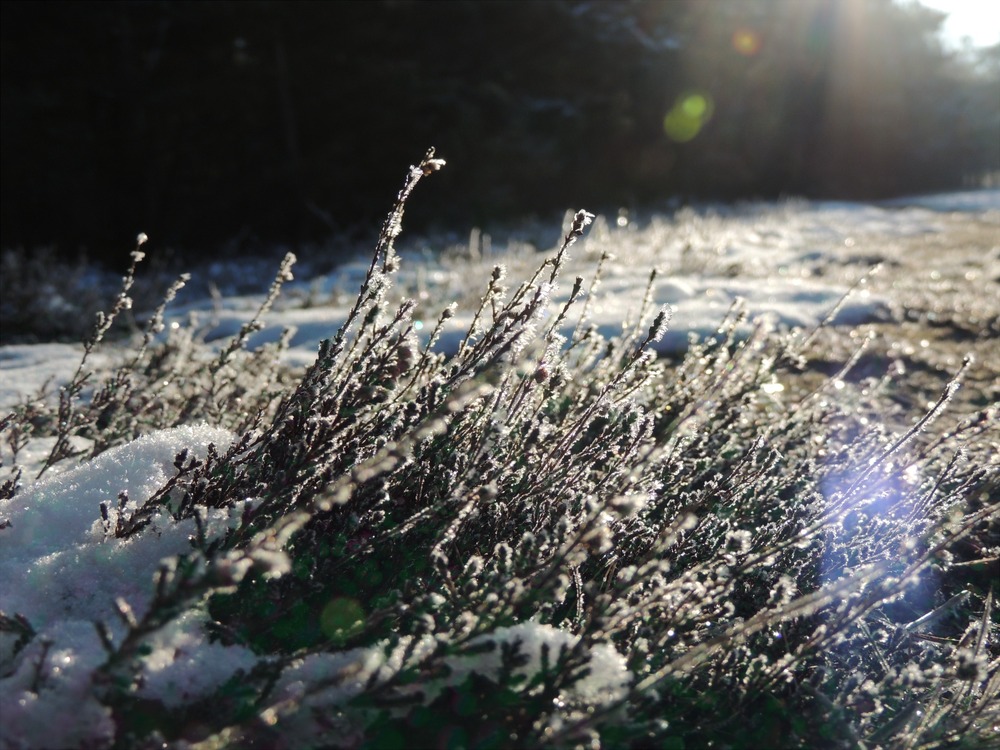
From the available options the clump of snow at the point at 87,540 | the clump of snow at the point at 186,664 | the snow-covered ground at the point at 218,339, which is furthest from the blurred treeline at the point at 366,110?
the clump of snow at the point at 186,664

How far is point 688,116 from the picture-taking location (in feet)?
66.0

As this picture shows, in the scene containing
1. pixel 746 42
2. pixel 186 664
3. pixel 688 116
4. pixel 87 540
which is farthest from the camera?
pixel 746 42

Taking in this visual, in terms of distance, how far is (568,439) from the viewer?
5.80 ft

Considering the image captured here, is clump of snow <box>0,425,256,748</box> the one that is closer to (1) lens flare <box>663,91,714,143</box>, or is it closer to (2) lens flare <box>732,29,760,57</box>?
(1) lens flare <box>663,91,714,143</box>

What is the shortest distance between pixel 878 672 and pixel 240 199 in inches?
488

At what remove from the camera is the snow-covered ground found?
129 cm

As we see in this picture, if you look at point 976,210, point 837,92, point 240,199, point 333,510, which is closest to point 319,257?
point 240,199

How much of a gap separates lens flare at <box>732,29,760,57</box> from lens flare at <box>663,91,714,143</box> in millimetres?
2176

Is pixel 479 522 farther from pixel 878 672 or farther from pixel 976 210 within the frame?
pixel 976 210

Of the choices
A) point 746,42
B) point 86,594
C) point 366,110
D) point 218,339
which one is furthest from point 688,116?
point 86,594

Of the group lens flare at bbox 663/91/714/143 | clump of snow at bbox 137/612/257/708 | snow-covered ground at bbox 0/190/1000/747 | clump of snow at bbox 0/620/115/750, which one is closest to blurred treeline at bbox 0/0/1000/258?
lens flare at bbox 663/91/714/143

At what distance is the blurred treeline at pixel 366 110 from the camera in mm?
10547

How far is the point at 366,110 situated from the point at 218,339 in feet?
30.7

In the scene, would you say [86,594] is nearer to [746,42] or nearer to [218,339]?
[218,339]
